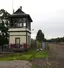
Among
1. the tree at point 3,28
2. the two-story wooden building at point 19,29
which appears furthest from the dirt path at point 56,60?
the tree at point 3,28

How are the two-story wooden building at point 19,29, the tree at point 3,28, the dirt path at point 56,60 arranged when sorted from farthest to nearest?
the tree at point 3,28 → the two-story wooden building at point 19,29 → the dirt path at point 56,60

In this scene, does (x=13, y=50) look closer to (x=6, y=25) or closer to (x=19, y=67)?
(x=6, y=25)

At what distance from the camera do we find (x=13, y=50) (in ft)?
121

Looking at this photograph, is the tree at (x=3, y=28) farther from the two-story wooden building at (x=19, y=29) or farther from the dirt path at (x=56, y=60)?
the dirt path at (x=56, y=60)

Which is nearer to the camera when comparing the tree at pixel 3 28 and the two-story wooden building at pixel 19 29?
the two-story wooden building at pixel 19 29

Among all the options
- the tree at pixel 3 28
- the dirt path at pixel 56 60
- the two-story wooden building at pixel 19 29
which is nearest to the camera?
the dirt path at pixel 56 60

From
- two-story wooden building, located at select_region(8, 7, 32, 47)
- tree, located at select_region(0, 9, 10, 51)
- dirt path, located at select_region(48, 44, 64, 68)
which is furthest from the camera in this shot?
tree, located at select_region(0, 9, 10, 51)

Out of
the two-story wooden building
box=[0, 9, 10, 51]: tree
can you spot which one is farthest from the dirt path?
box=[0, 9, 10, 51]: tree

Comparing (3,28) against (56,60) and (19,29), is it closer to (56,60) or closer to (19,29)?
(19,29)

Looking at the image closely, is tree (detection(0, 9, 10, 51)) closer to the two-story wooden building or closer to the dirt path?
the two-story wooden building

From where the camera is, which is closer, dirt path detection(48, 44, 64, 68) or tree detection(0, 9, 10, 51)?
dirt path detection(48, 44, 64, 68)

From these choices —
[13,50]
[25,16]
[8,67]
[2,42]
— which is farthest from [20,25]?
[8,67]

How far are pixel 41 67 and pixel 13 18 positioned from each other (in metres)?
25.0

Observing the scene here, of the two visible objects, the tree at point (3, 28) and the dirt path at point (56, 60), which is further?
the tree at point (3, 28)
